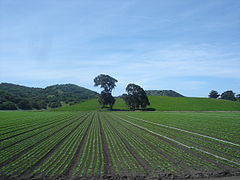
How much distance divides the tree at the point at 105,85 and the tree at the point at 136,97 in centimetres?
916

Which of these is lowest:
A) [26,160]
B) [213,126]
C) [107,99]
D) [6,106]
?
[26,160]

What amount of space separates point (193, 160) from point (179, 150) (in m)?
2.47

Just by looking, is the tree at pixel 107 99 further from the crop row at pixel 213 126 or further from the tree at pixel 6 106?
the crop row at pixel 213 126

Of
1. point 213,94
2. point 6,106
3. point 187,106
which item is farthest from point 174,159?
point 213,94

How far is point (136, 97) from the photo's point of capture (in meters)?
98.8

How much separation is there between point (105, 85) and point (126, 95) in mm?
13361

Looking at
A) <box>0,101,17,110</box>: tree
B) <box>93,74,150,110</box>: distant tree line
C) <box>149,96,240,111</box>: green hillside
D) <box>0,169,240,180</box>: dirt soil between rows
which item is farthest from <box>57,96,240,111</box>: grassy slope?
<box>0,169,240,180</box>: dirt soil between rows

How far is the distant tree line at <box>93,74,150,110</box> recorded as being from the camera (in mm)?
98438

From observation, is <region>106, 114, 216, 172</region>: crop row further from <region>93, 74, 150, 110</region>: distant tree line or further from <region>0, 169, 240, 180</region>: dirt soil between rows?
<region>93, 74, 150, 110</region>: distant tree line

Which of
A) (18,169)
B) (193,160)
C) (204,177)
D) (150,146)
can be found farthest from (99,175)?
(150,146)

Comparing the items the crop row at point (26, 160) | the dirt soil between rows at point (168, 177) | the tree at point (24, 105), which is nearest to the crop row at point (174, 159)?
the dirt soil between rows at point (168, 177)

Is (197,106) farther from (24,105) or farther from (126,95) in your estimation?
(24,105)

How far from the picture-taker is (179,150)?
14.2 metres

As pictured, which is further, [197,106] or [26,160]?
[197,106]
